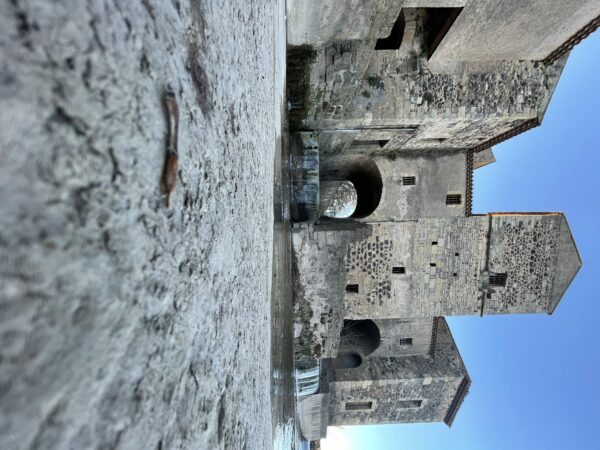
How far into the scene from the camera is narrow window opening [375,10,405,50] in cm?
585

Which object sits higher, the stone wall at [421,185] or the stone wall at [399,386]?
the stone wall at [421,185]

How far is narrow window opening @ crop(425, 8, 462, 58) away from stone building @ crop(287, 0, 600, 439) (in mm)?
24

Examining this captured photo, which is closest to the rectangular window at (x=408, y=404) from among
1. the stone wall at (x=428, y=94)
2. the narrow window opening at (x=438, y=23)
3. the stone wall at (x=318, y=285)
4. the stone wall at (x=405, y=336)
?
the stone wall at (x=405, y=336)

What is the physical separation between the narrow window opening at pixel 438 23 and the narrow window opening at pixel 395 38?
1.43ft

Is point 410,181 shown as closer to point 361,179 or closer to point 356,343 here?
point 361,179

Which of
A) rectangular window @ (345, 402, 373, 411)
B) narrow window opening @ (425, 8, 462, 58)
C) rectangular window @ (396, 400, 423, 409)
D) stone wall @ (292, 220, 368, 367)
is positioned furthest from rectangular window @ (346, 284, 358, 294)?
rectangular window @ (396, 400, 423, 409)

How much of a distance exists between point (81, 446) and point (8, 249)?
14.5 inches

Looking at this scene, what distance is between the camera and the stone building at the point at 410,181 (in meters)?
5.08

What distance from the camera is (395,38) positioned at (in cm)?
609

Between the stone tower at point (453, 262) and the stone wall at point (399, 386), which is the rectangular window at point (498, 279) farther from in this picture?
the stone wall at point (399, 386)

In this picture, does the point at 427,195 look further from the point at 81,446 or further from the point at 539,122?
the point at 81,446

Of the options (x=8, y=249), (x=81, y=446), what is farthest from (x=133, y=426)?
(x=8, y=249)

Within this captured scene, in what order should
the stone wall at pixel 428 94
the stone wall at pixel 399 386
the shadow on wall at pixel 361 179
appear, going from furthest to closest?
the stone wall at pixel 399 386 < the shadow on wall at pixel 361 179 < the stone wall at pixel 428 94

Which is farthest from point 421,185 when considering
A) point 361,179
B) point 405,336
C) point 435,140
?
point 405,336
